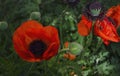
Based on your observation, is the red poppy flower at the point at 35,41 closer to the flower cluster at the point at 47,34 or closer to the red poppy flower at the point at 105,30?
the flower cluster at the point at 47,34

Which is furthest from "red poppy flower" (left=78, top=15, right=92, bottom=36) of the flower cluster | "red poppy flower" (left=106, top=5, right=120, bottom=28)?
"red poppy flower" (left=106, top=5, right=120, bottom=28)

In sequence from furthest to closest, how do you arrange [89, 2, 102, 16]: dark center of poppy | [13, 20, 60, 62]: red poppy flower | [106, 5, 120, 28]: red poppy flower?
[106, 5, 120, 28]: red poppy flower
[89, 2, 102, 16]: dark center of poppy
[13, 20, 60, 62]: red poppy flower

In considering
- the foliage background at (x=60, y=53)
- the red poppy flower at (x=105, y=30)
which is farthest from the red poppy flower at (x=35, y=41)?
the red poppy flower at (x=105, y=30)

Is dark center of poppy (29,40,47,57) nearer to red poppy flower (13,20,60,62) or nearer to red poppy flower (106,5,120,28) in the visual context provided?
Result: red poppy flower (13,20,60,62)

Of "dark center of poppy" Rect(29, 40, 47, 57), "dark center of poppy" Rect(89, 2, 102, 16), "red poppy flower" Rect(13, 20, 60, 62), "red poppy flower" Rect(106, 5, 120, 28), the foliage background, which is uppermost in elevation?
"dark center of poppy" Rect(89, 2, 102, 16)

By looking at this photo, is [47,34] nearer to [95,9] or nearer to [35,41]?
[35,41]

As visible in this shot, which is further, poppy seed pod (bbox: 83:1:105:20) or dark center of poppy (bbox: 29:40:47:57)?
poppy seed pod (bbox: 83:1:105:20)

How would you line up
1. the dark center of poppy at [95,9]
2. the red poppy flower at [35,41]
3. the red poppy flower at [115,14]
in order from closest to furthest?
the red poppy flower at [35,41] < the dark center of poppy at [95,9] < the red poppy flower at [115,14]
